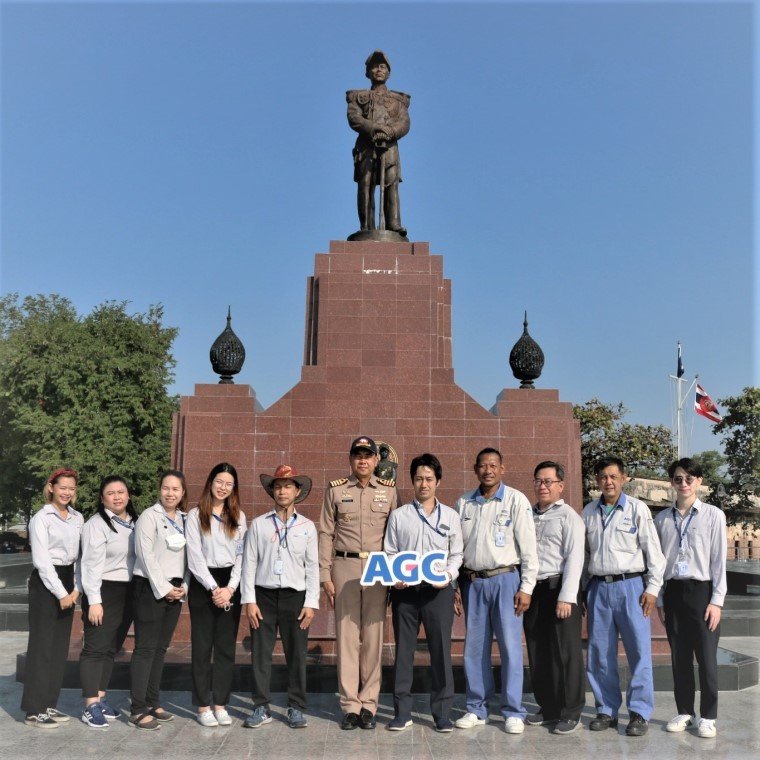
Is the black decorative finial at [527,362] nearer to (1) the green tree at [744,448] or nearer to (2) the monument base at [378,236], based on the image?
(2) the monument base at [378,236]

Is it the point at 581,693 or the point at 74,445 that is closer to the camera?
the point at 581,693

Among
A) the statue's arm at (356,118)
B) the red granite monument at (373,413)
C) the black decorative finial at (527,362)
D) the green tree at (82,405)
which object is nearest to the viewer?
the red granite monument at (373,413)

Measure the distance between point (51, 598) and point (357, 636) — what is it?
203 centimetres

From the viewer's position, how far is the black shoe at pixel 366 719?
5.06 metres

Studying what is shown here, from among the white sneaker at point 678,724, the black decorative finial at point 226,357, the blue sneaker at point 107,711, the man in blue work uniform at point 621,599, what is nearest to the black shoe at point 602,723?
the man in blue work uniform at point 621,599

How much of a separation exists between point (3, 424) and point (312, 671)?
20155 millimetres

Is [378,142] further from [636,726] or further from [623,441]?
[623,441]

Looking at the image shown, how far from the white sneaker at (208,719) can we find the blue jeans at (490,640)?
1.65 m

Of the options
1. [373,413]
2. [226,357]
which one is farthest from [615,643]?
[226,357]

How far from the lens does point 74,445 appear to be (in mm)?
21453

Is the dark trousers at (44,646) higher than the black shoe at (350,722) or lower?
higher

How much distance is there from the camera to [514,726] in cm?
502

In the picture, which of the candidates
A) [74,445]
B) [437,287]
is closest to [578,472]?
[437,287]

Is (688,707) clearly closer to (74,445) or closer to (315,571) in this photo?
(315,571)
